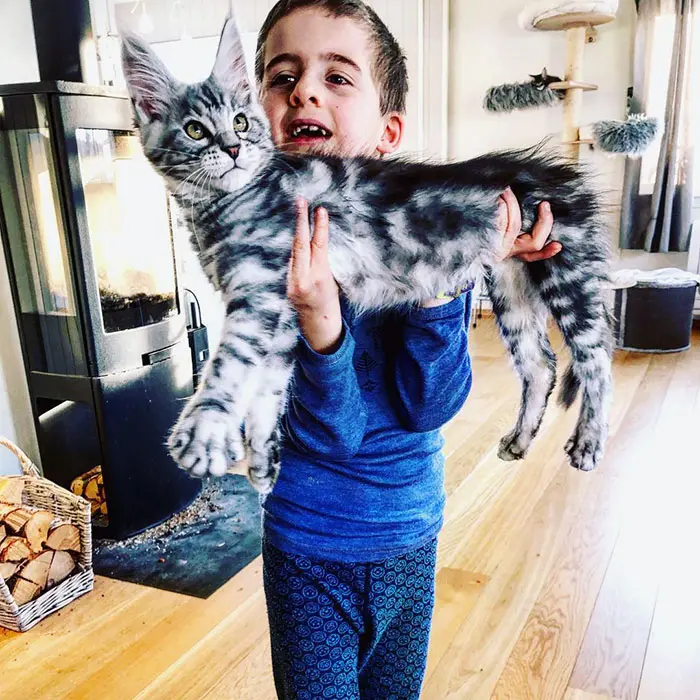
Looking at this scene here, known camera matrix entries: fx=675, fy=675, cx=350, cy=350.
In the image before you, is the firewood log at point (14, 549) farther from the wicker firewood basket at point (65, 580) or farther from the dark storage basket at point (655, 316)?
the dark storage basket at point (655, 316)

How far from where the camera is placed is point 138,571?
182cm

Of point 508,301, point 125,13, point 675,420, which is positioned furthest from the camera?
point 125,13

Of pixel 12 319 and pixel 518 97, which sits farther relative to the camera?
pixel 518 97

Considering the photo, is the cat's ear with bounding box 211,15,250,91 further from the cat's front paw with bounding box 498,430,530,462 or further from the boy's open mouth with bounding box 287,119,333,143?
the cat's front paw with bounding box 498,430,530,462

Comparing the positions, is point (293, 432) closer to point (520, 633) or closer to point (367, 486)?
point (367, 486)

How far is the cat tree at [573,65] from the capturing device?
370 cm

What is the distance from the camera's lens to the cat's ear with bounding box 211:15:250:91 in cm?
65

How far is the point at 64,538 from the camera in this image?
171 cm

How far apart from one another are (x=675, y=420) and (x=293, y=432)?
2436 millimetres

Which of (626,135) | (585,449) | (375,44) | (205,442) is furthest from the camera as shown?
(626,135)

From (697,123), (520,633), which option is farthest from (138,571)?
(697,123)

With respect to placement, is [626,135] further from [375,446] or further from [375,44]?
[375,446]

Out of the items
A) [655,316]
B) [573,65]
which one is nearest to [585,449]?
[655,316]

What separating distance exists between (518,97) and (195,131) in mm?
3987
